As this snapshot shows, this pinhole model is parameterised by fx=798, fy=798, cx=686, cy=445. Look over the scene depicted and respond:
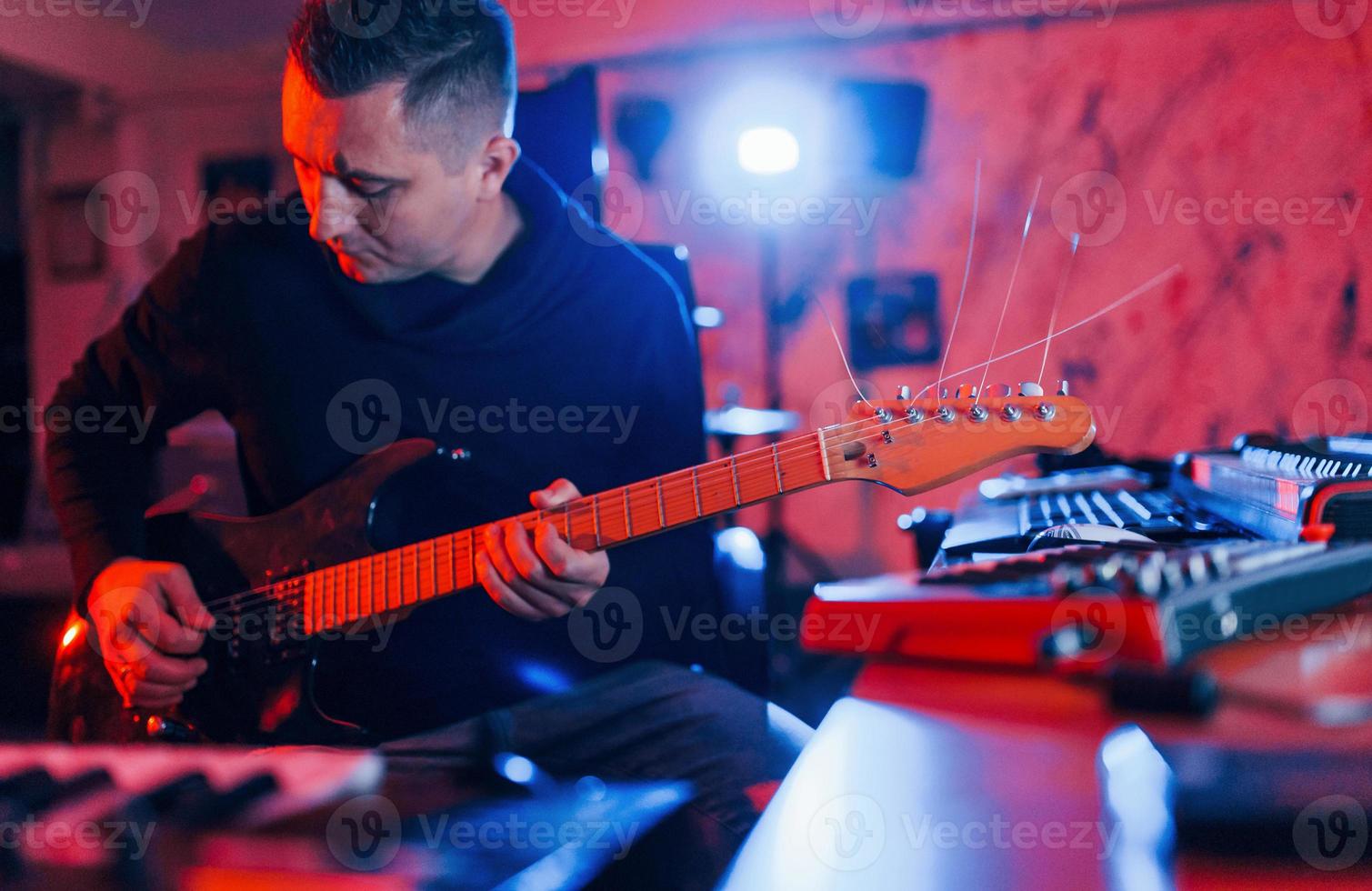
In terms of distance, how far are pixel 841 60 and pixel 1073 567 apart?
11.4ft

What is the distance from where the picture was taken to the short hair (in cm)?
124

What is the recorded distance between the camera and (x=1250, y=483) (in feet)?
2.71

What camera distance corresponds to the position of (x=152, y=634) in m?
1.17

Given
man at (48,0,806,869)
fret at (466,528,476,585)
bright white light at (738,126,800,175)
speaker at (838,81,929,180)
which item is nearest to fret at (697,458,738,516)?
man at (48,0,806,869)

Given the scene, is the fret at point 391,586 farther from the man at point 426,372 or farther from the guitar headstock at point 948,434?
the guitar headstock at point 948,434

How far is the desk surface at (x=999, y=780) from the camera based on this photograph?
0.30 meters

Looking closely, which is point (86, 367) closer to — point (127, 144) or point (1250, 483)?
point (1250, 483)

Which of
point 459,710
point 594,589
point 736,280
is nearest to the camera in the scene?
point 594,589

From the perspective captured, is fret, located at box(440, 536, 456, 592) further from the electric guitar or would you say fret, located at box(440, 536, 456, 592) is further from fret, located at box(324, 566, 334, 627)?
fret, located at box(324, 566, 334, 627)

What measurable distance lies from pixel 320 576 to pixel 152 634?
0.25m

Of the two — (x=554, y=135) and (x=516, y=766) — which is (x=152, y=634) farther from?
(x=554, y=135)

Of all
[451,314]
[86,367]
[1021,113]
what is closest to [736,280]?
[1021,113]

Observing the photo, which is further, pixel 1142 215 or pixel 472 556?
pixel 1142 215

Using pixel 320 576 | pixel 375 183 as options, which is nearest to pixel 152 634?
pixel 320 576
